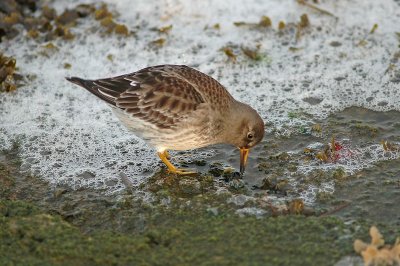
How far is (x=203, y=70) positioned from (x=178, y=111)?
1.92 m

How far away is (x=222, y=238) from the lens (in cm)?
498

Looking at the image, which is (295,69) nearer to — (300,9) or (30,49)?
(300,9)

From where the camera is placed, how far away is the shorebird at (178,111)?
19.5 ft

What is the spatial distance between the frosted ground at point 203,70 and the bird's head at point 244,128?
10.6 inches

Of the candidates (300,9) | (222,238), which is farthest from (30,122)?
(300,9)

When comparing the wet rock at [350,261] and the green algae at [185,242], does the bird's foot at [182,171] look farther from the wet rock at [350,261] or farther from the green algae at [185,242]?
the wet rock at [350,261]

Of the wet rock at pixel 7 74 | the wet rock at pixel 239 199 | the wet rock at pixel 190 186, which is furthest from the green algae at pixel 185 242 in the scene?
the wet rock at pixel 7 74

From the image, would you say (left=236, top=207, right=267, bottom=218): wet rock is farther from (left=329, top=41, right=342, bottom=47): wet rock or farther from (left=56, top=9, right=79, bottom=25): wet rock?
(left=56, top=9, right=79, bottom=25): wet rock

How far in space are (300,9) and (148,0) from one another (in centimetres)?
199

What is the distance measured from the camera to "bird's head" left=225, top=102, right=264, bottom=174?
6035mm

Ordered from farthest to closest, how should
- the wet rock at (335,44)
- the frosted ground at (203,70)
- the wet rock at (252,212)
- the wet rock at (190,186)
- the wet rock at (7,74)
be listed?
the wet rock at (335,44), the wet rock at (7,74), the frosted ground at (203,70), the wet rock at (190,186), the wet rock at (252,212)

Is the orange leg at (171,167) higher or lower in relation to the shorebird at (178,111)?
lower

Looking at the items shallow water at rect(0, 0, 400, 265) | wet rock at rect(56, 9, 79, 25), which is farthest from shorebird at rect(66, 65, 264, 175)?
wet rock at rect(56, 9, 79, 25)

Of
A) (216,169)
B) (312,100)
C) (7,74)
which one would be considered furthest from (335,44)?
(7,74)
